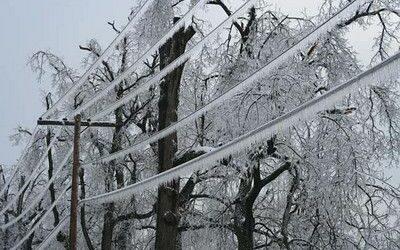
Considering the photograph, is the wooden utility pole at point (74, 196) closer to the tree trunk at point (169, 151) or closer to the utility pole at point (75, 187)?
the utility pole at point (75, 187)

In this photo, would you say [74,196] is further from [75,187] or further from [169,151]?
[169,151]

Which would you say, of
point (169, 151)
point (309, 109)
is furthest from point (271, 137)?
point (309, 109)

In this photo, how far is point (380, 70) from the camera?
3.31 m

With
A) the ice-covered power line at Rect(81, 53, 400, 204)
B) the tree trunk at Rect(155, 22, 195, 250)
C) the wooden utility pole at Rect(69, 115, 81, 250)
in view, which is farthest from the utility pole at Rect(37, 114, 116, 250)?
the ice-covered power line at Rect(81, 53, 400, 204)

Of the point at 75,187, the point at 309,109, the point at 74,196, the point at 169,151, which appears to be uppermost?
the point at 169,151

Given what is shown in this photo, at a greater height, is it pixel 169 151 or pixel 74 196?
pixel 169 151

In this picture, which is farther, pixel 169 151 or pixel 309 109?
pixel 169 151

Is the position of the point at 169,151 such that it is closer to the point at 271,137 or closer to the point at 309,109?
the point at 271,137

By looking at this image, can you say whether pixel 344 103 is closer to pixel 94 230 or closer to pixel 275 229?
pixel 275 229

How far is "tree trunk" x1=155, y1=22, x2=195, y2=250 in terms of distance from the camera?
10039mm

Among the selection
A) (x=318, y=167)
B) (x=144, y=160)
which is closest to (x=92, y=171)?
(x=144, y=160)

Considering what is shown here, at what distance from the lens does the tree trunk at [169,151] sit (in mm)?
10039

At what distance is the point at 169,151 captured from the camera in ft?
34.2

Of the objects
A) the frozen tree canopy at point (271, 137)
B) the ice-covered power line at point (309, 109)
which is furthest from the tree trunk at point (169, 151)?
the ice-covered power line at point (309, 109)
